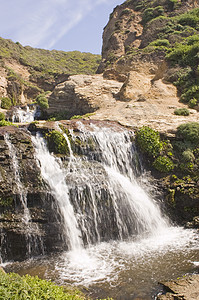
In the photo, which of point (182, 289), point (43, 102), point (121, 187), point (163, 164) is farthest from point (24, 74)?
point (182, 289)

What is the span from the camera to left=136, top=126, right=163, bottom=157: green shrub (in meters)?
15.9

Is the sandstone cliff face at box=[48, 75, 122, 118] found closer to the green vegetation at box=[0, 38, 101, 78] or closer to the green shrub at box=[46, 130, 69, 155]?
the green shrub at box=[46, 130, 69, 155]

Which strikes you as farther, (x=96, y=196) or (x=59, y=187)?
(x=96, y=196)

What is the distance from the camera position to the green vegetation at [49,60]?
51.8 meters

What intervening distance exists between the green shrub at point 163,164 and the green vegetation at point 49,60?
142 feet

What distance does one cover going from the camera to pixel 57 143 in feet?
48.8

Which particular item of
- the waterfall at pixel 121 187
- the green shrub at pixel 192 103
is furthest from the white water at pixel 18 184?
the green shrub at pixel 192 103

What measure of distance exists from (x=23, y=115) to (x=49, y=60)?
47058mm

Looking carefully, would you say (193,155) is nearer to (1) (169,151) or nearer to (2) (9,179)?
(1) (169,151)

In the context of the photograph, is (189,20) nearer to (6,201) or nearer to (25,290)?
(6,201)

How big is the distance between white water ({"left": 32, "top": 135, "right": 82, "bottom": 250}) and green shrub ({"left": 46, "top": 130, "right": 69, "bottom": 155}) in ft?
1.51

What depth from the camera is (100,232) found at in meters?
11.7

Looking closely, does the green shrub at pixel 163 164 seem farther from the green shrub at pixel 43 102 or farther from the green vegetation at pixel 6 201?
the green shrub at pixel 43 102

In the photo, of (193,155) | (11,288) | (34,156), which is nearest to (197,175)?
(193,155)
